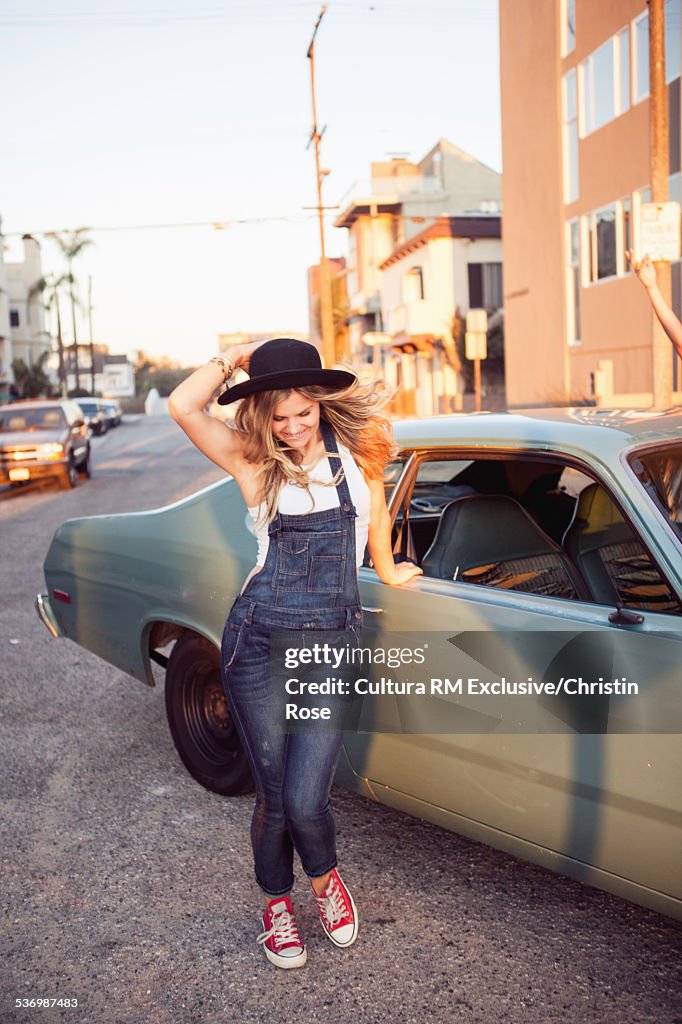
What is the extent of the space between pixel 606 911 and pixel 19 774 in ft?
8.61

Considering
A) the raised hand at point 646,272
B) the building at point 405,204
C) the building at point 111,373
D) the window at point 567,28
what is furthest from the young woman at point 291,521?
the building at point 111,373

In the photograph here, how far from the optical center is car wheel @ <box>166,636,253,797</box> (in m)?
4.17

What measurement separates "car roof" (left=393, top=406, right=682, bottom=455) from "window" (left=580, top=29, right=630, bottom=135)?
61.2 ft

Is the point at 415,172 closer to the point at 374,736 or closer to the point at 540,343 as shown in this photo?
the point at 540,343

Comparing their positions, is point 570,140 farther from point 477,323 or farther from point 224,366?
point 224,366

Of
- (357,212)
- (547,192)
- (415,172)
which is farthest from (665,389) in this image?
(415,172)

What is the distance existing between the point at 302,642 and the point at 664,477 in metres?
1.27

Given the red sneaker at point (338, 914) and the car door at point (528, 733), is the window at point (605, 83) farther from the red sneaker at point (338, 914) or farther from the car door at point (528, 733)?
the red sneaker at point (338, 914)

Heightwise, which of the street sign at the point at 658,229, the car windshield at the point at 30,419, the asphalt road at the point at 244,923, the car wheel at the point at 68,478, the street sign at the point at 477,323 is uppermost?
the street sign at the point at 477,323

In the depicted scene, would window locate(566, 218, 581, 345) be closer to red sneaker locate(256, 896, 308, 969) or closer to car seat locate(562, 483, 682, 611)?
car seat locate(562, 483, 682, 611)

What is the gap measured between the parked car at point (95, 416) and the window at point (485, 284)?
50.2 feet

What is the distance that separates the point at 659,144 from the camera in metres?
11.7

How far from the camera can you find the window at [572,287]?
23.6m

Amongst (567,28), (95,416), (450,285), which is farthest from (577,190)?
(95,416)
